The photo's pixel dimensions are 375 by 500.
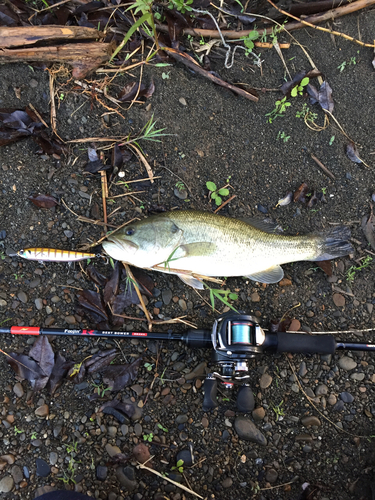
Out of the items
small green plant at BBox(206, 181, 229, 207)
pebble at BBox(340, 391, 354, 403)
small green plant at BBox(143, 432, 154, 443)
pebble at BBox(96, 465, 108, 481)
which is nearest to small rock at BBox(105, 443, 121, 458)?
pebble at BBox(96, 465, 108, 481)

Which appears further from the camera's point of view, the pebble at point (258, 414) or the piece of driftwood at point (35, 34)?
the pebble at point (258, 414)

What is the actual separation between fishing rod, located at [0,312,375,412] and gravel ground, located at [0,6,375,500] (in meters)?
0.23

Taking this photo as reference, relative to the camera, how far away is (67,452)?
9.88 feet

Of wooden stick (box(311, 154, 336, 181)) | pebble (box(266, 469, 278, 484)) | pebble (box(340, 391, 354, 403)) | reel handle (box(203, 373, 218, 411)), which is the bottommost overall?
pebble (box(266, 469, 278, 484))

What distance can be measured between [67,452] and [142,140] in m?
3.19

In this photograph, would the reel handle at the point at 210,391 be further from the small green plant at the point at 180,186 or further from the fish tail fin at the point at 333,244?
the small green plant at the point at 180,186

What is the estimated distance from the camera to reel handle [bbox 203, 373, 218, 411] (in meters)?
2.96

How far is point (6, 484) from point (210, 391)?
2052mm

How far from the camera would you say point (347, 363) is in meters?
3.38

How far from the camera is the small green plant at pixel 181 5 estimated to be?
3.26 metres

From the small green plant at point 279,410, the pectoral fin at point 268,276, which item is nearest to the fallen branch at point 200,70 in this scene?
the pectoral fin at point 268,276

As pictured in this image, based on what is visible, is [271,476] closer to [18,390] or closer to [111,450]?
[111,450]

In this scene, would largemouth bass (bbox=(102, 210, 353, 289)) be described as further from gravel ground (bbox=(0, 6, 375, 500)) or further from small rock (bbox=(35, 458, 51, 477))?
small rock (bbox=(35, 458, 51, 477))

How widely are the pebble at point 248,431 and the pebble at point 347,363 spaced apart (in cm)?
112
